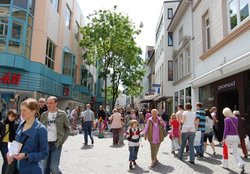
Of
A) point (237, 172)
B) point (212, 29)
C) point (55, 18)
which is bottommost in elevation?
point (237, 172)

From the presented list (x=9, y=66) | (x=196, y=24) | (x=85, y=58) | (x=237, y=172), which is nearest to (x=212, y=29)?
(x=196, y=24)

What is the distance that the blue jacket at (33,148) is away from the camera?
126 inches

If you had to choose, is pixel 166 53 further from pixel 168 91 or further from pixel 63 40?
pixel 63 40

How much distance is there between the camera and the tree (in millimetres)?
30656

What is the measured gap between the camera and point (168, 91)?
29.6 m

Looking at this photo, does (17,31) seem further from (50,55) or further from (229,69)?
(229,69)

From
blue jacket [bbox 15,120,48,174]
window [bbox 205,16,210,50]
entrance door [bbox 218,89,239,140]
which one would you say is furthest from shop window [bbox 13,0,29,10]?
blue jacket [bbox 15,120,48,174]

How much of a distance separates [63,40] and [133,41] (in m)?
8.90

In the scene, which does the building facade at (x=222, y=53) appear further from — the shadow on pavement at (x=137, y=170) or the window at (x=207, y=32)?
the shadow on pavement at (x=137, y=170)

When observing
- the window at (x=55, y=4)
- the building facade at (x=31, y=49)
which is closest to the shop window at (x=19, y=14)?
the building facade at (x=31, y=49)

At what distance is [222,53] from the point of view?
13859 mm

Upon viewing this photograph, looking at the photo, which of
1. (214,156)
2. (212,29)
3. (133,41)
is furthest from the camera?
(133,41)

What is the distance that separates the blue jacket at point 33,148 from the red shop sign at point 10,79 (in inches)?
637

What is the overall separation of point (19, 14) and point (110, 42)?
13.2m
